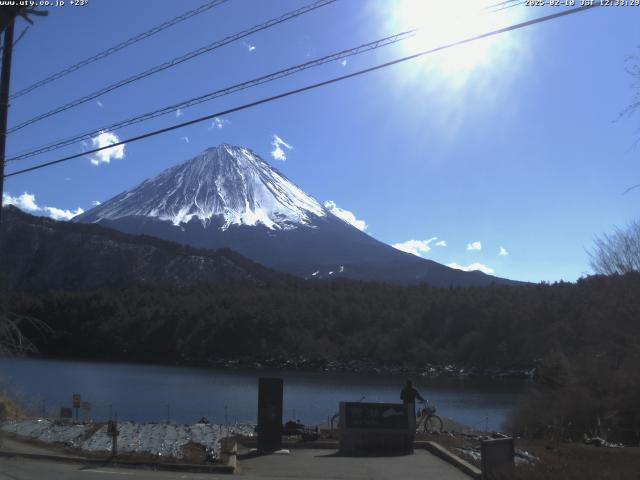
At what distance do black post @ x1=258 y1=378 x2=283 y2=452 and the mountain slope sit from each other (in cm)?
15453

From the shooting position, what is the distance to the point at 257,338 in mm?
119938

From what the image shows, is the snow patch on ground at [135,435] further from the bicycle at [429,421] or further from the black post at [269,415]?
the bicycle at [429,421]

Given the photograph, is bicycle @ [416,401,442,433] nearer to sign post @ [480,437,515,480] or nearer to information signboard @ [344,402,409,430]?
information signboard @ [344,402,409,430]

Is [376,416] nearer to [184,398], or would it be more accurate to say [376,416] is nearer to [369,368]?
[184,398]

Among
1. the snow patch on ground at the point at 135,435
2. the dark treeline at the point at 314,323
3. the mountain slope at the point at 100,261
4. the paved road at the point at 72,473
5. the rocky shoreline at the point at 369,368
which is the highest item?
the mountain slope at the point at 100,261

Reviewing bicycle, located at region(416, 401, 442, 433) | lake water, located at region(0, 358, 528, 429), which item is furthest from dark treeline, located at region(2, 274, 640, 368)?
bicycle, located at region(416, 401, 442, 433)

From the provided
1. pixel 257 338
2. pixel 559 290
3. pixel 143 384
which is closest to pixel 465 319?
pixel 559 290

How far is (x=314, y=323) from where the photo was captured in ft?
411

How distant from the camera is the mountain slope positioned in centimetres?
17400

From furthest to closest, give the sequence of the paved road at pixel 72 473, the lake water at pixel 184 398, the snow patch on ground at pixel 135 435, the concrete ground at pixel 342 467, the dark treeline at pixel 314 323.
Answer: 1. the dark treeline at pixel 314 323
2. the lake water at pixel 184 398
3. the snow patch on ground at pixel 135 435
4. the concrete ground at pixel 342 467
5. the paved road at pixel 72 473

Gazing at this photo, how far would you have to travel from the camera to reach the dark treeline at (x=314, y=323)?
4016 inches

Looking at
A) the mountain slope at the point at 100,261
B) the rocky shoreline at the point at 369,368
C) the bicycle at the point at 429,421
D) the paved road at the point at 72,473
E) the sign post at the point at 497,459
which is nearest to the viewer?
the sign post at the point at 497,459

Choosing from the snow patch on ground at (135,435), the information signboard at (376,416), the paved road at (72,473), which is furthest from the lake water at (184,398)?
the paved road at (72,473)

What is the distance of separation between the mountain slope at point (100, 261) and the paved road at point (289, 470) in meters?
156
